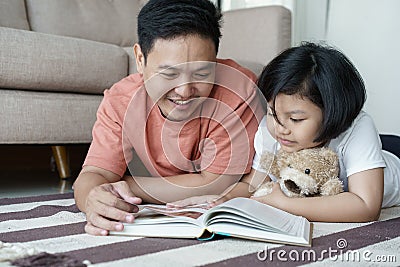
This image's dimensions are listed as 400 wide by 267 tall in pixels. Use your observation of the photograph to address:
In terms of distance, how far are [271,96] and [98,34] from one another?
137 cm

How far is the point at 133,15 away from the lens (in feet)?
8.16

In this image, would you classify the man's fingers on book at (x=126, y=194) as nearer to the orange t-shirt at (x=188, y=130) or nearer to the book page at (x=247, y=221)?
the book page at (x=247, y=221)

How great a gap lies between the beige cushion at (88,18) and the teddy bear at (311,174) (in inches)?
55.6

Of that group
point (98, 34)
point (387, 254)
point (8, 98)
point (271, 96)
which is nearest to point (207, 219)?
point (387, 254)

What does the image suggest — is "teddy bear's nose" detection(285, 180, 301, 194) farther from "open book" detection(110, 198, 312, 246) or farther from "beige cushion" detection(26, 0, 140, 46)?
"beige cushion" detection(26, 0, 140, 46)

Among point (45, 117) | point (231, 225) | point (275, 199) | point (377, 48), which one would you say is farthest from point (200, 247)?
point (377, 48)

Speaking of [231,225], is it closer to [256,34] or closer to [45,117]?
[45,117]

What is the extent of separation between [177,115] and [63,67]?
58 cm

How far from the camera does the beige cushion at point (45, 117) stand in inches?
57.6

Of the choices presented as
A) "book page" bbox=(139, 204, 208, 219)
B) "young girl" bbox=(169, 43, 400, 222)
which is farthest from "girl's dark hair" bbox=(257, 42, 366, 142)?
"book page" bbox=(139, 204, 208, 219)

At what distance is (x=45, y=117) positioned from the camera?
153 cm

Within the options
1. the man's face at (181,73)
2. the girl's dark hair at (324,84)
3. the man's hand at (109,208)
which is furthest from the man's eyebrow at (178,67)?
the man's hand at (109,208)

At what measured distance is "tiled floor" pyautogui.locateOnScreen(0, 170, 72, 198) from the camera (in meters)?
1.57

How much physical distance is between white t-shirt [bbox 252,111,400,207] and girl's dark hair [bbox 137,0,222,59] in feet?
0.80
